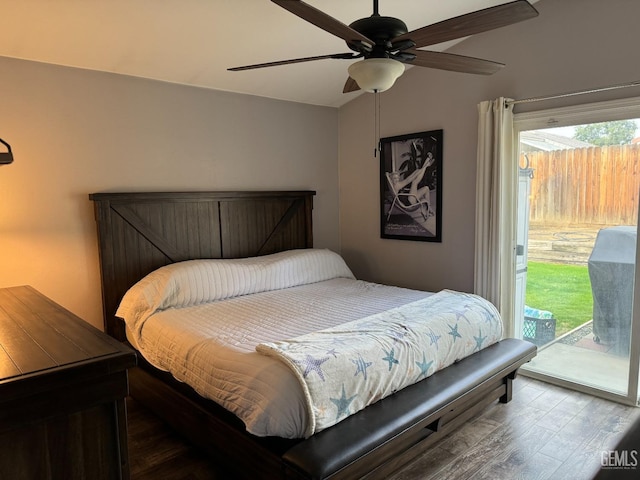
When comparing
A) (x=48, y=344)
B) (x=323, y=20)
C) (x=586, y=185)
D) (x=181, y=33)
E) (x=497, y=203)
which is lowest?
(x=48, y=344)

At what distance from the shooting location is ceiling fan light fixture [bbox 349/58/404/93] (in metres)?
1.91

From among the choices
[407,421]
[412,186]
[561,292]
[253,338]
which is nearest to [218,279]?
[253,338]

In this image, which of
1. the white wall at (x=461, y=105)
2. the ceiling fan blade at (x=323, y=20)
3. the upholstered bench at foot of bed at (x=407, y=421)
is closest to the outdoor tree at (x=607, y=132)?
the white wall at (x=461, y=105)

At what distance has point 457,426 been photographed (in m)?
2.60

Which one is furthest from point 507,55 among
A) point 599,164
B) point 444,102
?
point 599,164

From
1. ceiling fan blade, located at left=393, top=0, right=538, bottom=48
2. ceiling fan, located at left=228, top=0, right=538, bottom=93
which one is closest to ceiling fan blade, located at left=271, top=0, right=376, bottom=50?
ceiling fan, located at left=228, top=0, right=538, bottom=93

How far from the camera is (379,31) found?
6.10ft

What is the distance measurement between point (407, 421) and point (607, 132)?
8.07 ft

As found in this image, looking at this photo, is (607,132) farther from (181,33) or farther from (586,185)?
(181,33)

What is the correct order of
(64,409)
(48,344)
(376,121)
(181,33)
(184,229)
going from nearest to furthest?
1. (64,409)
2. (48,344)
3. (181,33)
4. (184,229)
5. (376,121)

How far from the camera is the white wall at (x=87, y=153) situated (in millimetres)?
2883

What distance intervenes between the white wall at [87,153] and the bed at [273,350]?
0.15 m

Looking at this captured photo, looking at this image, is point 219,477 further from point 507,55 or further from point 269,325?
point 507,55

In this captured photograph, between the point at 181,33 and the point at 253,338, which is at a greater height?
the point at 181,33
